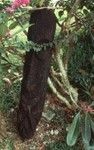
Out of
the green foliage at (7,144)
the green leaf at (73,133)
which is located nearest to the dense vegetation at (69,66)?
the green leaf at (73,133)

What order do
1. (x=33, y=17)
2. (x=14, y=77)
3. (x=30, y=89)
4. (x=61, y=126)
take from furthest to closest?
(x=14, y=77) → (x=61, y=126) → (x=30, y=89) → (x=33, y=17)

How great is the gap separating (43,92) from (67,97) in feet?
1.56

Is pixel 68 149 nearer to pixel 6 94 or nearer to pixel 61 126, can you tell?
pixel 61 126

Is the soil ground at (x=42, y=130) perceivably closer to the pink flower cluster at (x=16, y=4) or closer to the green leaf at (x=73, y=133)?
the green leaf at (x=73, y=133)

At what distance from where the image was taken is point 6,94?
12.8 ft

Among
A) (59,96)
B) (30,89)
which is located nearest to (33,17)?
(30,89)

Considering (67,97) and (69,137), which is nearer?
(69,137)

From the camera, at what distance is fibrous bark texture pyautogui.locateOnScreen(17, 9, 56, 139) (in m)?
3.20

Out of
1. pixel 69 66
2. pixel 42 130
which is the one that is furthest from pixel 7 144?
pixel 69 66

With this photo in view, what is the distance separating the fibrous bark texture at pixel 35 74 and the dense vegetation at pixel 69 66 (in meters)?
0.08

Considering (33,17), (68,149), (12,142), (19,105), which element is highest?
(33,17)

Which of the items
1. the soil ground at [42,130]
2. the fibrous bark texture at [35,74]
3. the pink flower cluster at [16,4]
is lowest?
the soil ground at [42,130]

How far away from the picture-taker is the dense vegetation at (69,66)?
3.37 m

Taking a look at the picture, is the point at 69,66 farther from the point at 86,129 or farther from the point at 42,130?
the point at 86,129
